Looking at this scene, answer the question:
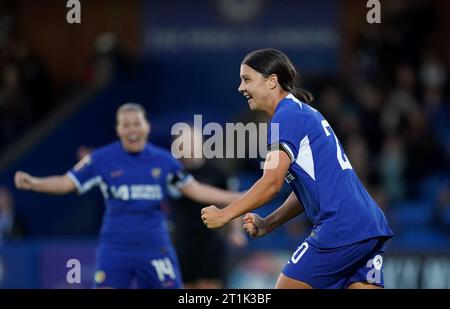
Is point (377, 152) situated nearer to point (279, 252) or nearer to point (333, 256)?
point (279, 252)

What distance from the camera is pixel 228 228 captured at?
1066cm

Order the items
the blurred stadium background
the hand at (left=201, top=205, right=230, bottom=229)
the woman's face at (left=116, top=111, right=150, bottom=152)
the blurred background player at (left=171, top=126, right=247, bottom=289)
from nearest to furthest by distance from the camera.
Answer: the hand at (left=201, top=205, right=230, bottom=229) < the woman's face at (left=116, top=111, right=150, bottom=152) < the blurred background player at (left=171, top=126, right=247, bottom=289) < the blurred stadium background

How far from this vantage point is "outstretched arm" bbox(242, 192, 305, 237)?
18.6ft

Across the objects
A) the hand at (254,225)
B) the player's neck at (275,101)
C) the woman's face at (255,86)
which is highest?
the woman's face at (255,86)

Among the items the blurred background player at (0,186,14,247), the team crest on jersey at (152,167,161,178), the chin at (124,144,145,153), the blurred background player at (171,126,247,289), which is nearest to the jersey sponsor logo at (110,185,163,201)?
the team crest on jersey at (152,167,161,178)

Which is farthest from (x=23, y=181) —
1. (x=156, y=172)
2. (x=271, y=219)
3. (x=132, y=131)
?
(x=271, y=219)

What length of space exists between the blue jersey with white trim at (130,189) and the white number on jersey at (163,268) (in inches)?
4.8

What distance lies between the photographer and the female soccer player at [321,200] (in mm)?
5496

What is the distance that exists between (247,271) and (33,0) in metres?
9.32

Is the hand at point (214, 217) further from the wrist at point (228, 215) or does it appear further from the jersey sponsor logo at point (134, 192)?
the jersey sponsor logo at point (134, 192)

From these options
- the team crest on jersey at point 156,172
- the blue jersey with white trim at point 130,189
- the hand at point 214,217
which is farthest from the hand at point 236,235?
the hand at point 214,217

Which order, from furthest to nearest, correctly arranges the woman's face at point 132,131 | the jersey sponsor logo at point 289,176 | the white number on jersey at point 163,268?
the woman's face at point 132,131
the white number on jersey at point 163,268
the jersey sponsor logo at point 289,176

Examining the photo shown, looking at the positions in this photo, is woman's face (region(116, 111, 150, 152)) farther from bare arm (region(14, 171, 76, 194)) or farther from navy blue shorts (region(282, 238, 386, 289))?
navy blue shorts (region(282, 238, 386, 289))

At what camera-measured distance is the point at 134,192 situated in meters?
7.96
